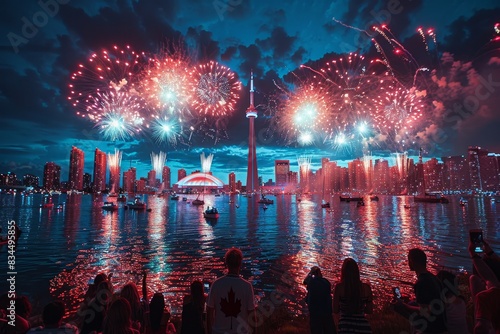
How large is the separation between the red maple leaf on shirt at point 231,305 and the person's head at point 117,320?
1.50 meters

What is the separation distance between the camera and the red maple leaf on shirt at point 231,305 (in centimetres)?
488

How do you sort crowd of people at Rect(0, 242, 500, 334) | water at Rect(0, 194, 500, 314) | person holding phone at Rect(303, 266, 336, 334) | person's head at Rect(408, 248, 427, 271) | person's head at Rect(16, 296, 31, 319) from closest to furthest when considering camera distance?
1. crowd of people at Rect(0, 242, 500, 334)
2. person's head at Rect(408, 248, 427, 271)
3. person's head at Rect(16, 296, 31, 319)
4. person holding phone at Rect(303, 266, 336, 334)
5. water at Rect(0, 194, 500, 314)

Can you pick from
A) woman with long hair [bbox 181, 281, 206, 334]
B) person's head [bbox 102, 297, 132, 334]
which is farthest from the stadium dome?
person's head [bbox 102, 297, 132, 334]

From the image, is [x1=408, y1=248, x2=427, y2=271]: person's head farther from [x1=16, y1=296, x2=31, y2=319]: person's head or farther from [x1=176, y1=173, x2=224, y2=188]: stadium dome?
[x1=176, y1=173, x2=224, y2=188]: stadium dome

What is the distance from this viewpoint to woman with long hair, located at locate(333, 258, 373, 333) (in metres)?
5.35

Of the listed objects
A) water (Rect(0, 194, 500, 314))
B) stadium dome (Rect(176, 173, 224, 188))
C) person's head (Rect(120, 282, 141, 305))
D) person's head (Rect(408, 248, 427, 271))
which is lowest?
water (Rect(0, 194, 500, 314))

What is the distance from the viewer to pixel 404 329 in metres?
9.30

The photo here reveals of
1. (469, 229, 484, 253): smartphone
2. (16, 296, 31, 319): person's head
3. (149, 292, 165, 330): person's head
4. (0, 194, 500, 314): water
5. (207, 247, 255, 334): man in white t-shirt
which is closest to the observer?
(207, 247, 255, 334): man in white t-shirt

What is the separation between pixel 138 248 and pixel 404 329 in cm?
3037

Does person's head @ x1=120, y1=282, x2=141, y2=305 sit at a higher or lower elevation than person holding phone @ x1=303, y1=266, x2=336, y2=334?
higher

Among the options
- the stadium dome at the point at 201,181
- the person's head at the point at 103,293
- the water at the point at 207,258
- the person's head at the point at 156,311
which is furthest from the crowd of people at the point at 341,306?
the stadium dome at the point at 201,181

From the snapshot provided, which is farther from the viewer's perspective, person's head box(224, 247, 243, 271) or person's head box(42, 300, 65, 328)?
person's head box(42, 300, 65, 328)

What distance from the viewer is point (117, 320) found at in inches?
183

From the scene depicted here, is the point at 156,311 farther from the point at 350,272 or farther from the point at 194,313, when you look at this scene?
the point at 350,272
